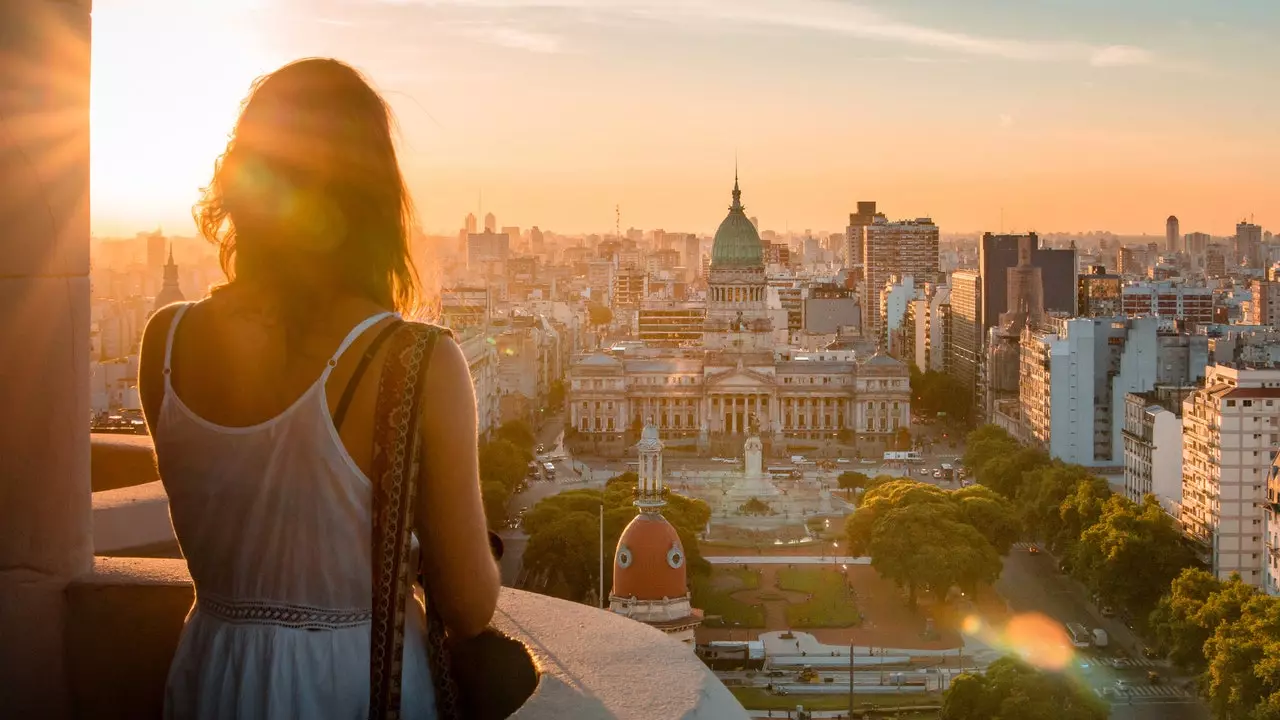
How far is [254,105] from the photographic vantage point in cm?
519

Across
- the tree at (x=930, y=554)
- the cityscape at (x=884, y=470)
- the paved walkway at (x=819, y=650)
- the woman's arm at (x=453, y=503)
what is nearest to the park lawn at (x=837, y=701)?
the cityscape at (x=884, y=470)

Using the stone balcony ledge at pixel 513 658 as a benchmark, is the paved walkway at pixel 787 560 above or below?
below

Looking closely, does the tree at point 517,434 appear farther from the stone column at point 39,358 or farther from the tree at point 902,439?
the stone column at point 39,358

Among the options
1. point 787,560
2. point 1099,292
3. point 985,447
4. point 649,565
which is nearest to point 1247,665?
point 649,565

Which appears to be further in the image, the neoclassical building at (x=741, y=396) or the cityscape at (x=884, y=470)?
the neoclassical building at (x=741, y=396)

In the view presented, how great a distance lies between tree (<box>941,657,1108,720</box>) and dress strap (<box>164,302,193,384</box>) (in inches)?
1167

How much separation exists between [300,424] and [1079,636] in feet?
143

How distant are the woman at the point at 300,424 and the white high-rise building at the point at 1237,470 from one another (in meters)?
47.5

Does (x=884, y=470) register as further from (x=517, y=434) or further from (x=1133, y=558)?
(x=1133, y=558)

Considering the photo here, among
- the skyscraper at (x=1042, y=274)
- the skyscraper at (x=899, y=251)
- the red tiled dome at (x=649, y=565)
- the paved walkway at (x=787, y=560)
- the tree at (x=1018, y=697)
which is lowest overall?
the paved walkway at (x=787, y=560)

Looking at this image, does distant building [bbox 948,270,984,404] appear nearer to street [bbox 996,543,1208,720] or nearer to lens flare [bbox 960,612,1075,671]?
street [bbox 996,543,1208,720]

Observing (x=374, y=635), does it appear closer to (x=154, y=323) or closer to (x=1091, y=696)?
(x=154, y=323)

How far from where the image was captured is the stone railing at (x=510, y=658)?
475 centimetres

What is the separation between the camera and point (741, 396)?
326ft
